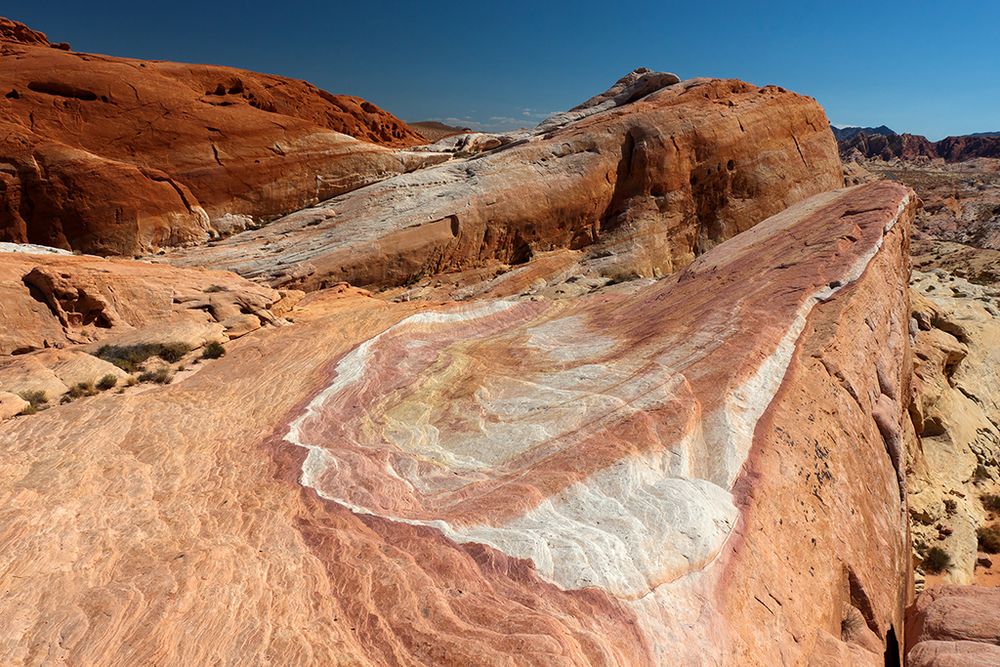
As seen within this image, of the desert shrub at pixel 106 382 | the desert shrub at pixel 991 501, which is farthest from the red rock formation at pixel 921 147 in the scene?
the desert shrub at pixel 106 382

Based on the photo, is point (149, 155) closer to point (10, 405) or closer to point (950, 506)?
point (10, 405)

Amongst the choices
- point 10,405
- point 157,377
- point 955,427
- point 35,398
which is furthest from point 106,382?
point 955,427

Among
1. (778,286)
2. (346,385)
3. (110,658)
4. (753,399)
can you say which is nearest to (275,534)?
(110,658)

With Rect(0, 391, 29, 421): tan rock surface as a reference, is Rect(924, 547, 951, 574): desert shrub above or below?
below

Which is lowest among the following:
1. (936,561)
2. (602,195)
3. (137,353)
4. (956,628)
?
(936,561)

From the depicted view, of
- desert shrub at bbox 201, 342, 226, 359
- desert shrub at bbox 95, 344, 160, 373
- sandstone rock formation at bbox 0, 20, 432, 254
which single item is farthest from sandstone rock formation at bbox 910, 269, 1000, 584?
sandstone rock formation at bbox 0, 20, 432, 254

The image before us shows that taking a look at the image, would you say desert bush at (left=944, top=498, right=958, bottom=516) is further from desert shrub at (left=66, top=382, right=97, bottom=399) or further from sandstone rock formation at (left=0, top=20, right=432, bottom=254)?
sandstone rock formation at (left=0, top=20, right=432, bottom=254)
